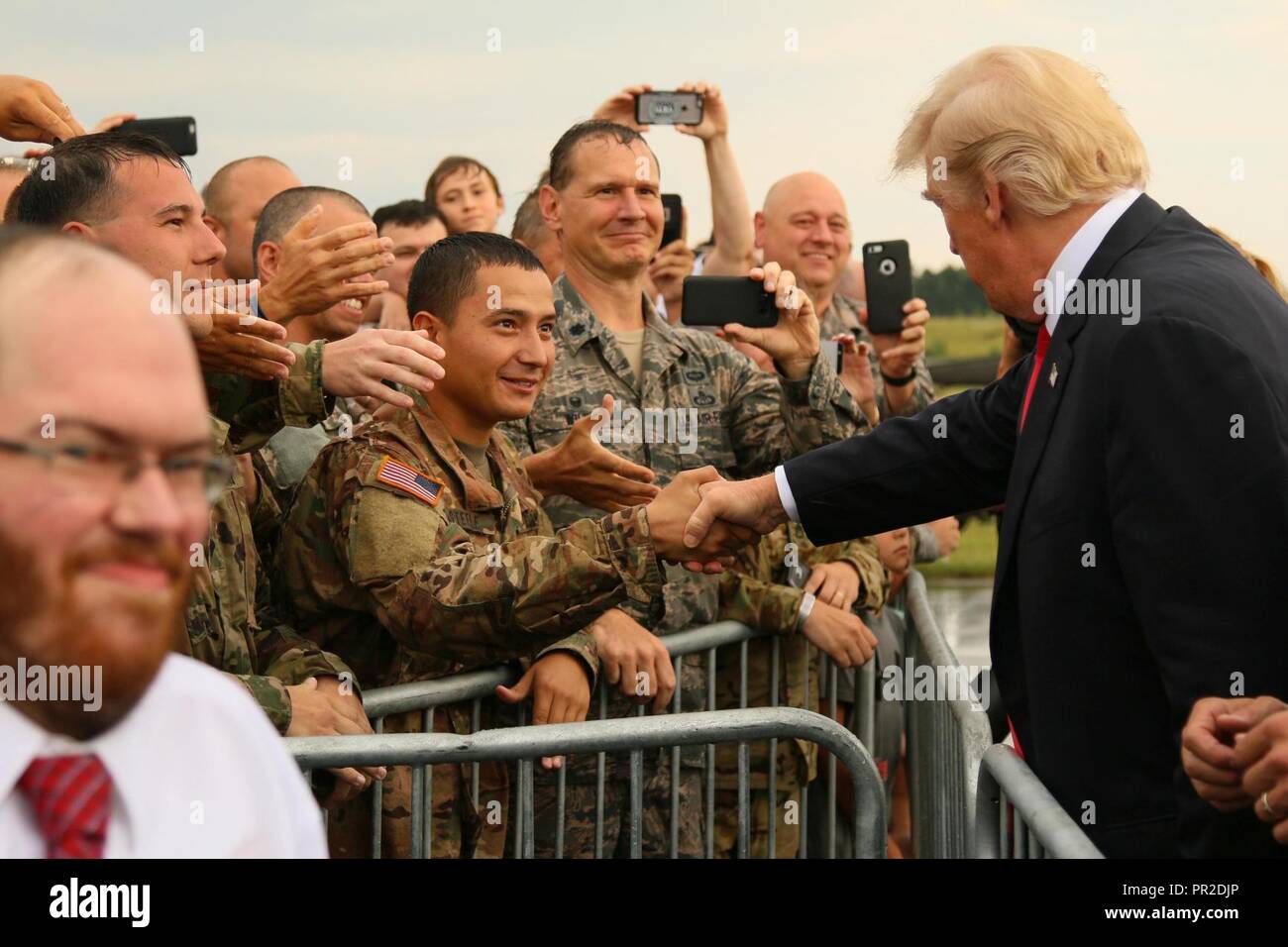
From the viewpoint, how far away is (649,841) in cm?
406

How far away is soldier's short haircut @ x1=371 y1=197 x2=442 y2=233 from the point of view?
6.11 metres

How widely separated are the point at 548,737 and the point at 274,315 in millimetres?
1219

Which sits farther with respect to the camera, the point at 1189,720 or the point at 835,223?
the point at 835,223

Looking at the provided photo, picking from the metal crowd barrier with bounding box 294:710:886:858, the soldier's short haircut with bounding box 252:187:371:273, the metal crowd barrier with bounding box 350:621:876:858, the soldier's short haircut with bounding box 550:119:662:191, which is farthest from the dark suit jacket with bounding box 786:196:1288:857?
the soldier's short haircut with bounding box 252:187:371:273

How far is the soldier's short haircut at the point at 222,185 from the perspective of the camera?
5.65 m

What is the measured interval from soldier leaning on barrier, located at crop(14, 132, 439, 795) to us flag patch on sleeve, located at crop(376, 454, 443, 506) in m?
0.21

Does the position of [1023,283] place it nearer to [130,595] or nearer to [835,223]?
[130,595]

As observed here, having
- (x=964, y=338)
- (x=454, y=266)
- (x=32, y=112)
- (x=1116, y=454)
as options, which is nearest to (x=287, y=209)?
(x=32, y=112)

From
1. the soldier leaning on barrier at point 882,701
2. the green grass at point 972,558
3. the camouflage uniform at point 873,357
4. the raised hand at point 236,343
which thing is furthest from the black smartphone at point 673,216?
the green grass at point 972,558

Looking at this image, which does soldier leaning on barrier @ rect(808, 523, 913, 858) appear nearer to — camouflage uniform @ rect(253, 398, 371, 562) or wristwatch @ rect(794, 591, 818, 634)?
wristwatch @ rect(794, 591, 818, 634)

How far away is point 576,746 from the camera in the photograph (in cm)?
276

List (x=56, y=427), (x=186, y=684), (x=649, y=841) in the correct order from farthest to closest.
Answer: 1. (x=649, y=841)
2. (x=186, y=684)
3. (x=56, y=427)
